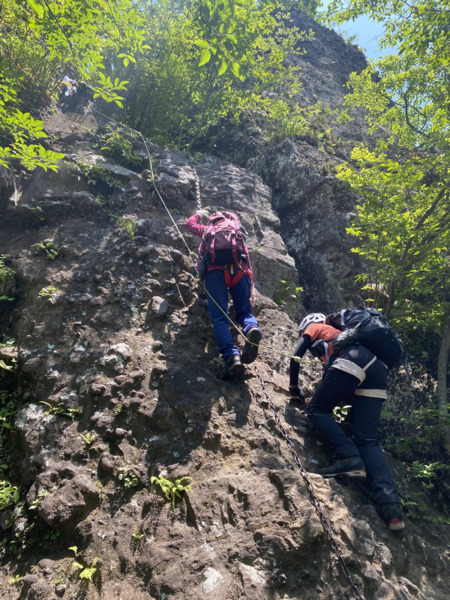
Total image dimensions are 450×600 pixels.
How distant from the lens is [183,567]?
8.50 ft

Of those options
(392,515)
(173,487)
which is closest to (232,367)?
(173,487)

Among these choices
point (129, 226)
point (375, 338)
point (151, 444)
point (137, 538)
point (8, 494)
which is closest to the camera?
point (137, 538)

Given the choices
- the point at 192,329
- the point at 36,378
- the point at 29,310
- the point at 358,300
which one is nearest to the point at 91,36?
the point at 29,310

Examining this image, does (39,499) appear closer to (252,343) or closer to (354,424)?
(252,343)

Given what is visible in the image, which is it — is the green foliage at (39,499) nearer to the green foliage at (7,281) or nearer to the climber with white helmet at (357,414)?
the climber with white helmet at (357,414)

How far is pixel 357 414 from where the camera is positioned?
409 cm

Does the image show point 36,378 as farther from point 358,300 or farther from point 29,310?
point 358,300

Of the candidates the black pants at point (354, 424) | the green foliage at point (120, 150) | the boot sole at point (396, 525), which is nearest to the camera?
the boot sole at point (396, 525)

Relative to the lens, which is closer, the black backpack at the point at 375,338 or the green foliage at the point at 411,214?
the black backpack at the point at 375,338

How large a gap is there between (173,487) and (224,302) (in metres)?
2.39

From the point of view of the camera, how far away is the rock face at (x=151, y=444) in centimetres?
267

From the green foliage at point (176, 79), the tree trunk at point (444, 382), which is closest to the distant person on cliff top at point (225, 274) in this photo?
the tree trunk at point (444, 382)

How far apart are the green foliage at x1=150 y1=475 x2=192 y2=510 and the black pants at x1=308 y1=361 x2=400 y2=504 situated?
1722 millimetres

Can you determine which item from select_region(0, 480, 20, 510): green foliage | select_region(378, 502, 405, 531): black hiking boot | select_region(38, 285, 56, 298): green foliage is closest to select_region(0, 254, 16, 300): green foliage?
select_region(38, 285, 56, 298): green foliage
